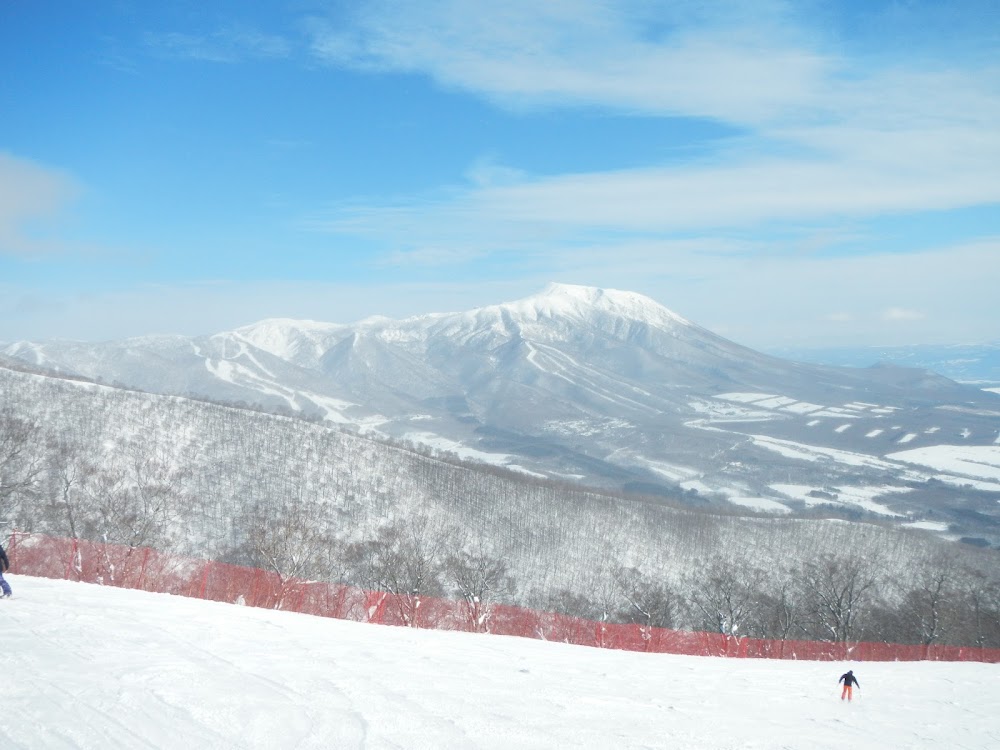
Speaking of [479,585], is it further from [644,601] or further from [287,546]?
[287,546]

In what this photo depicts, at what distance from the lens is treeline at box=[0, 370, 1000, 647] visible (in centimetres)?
5581

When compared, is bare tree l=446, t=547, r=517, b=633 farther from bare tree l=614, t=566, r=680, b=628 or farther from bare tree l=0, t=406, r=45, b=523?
bare tree l=0, t=406, r=45, b=523

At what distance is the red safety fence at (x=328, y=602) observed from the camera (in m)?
23.0

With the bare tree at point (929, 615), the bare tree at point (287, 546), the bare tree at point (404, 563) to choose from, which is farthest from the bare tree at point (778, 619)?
the bare tree at point (287, 546)

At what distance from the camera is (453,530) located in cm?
9044

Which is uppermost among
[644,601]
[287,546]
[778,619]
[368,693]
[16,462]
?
[368,693]

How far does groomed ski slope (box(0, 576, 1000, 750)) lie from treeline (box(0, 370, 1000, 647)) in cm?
2913

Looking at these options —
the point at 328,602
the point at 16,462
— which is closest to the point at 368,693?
the point at 328,602

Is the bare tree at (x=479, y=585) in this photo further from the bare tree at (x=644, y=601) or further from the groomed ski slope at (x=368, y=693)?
the bare tree at (x=644, y=601)

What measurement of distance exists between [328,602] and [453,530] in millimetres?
64621

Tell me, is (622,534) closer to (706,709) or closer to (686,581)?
(686,581)

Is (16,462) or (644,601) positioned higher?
(16,462)

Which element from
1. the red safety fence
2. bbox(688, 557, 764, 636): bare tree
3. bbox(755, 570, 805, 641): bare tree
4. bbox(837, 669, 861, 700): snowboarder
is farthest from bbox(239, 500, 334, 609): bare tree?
bbox(755, 570, 805, 641): bare tree

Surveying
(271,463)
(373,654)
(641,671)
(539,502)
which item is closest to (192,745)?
(373,654)
